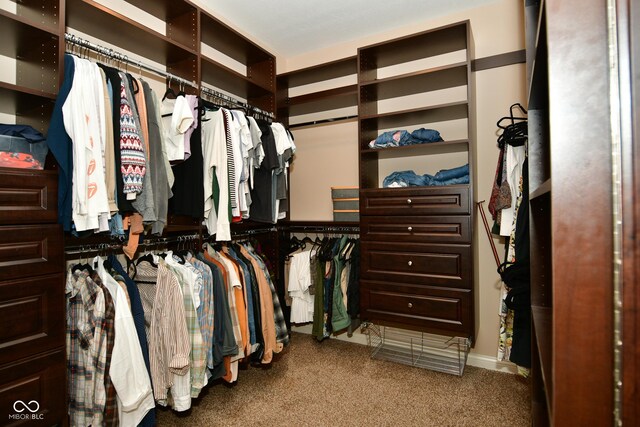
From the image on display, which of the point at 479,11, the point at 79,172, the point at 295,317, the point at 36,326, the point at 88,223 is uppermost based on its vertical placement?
the point at 479,11

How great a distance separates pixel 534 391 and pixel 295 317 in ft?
6.50

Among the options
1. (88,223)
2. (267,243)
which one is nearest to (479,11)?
(267,243)

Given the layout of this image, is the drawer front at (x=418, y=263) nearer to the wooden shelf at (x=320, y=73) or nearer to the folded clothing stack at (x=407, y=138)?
the folded clothing stack at (x=407, y=138)

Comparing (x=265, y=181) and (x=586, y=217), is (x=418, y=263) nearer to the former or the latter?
(x=265, y=181)

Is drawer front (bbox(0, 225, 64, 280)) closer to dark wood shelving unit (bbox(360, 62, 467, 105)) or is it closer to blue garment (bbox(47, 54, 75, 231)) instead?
blue garment (bbox(47, 54, 75, 231))

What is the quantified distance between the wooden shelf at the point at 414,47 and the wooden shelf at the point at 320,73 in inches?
5.9

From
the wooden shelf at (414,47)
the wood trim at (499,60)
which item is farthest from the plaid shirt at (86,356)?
the wood trim at (499,60)

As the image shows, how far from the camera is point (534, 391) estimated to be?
4.22ft

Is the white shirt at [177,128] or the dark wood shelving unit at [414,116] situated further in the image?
the dark wood shelving unit at [414,116]

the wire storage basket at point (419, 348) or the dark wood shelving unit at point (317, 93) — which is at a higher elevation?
the dark wood shelving unit at point (317, 93)

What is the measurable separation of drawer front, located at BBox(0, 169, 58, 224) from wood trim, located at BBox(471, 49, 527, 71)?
9.01 ft

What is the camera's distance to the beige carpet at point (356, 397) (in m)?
1.94

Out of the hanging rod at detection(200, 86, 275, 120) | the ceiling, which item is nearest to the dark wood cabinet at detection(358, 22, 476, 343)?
the ceiling

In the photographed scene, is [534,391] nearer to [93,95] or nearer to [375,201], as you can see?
[375,201]
